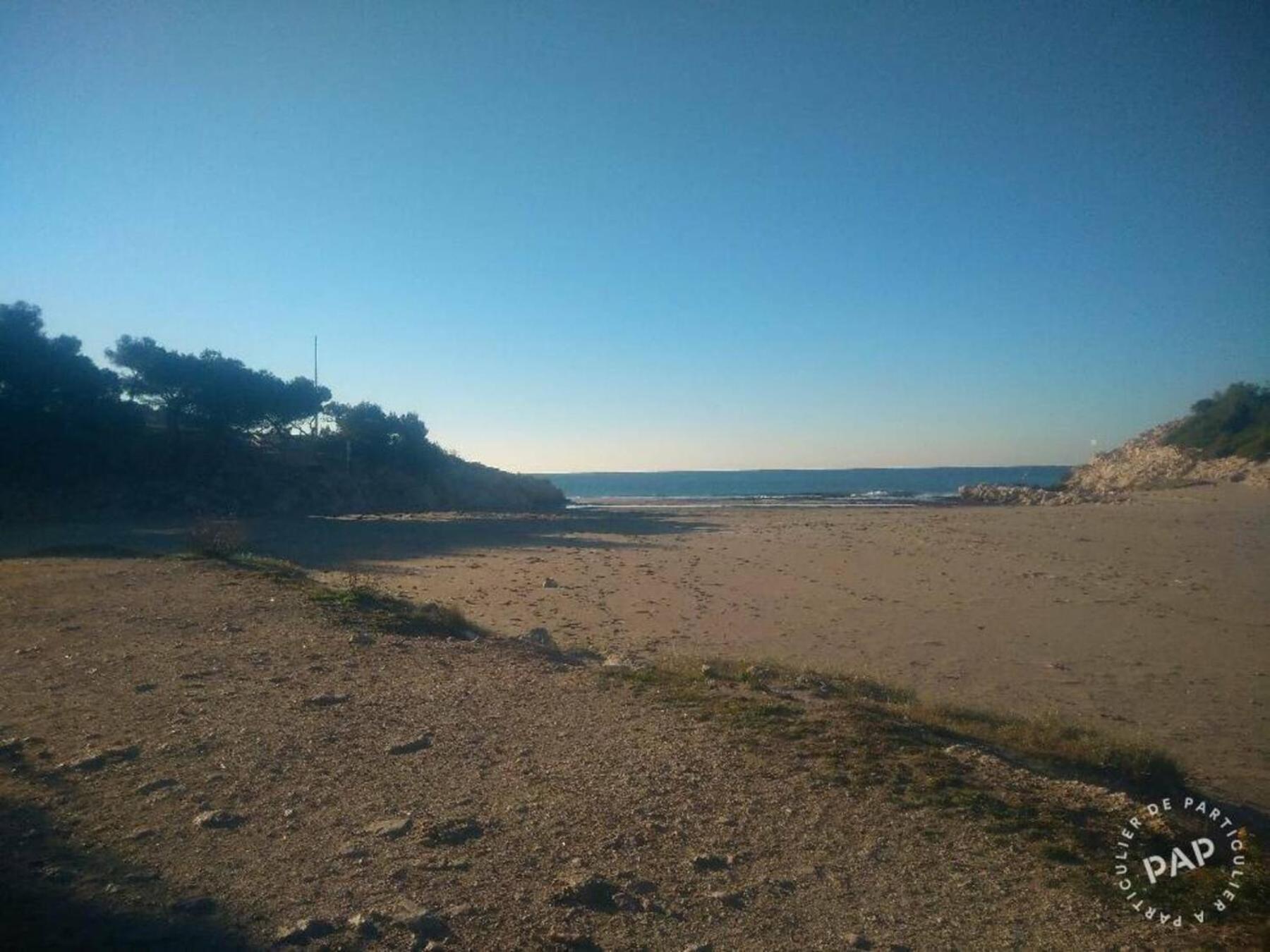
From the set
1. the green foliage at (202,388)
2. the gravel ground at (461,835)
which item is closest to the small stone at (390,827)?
the gravel ground at (461,835)

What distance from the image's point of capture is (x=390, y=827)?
4.56m

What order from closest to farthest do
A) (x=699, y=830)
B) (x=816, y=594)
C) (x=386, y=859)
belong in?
(x=386, y=859), (x=699, y=830), (x=816, y=594)

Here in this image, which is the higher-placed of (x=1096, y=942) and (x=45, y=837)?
(x=45, y=837)

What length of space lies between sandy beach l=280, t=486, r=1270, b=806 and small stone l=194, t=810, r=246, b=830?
20.8ft

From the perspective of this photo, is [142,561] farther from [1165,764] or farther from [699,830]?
[1165,764]

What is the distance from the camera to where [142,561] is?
15883mm

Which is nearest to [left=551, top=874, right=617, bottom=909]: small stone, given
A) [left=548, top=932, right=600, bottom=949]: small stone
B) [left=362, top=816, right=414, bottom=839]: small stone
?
[left=548, top=932, right=600, bottom=949]: small stone

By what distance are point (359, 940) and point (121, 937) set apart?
1005 millimetres

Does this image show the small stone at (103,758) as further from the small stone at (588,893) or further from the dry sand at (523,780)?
the small stone at (588,893)

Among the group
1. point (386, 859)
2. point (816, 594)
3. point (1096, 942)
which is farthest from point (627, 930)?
point (816, 594)

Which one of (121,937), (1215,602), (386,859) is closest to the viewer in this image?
(121,937)

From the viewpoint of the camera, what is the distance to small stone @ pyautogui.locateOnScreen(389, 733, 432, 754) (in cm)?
577

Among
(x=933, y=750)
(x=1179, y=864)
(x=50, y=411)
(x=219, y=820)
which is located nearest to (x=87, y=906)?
(x=219, y=820)

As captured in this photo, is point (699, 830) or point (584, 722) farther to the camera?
point (584, 722)
